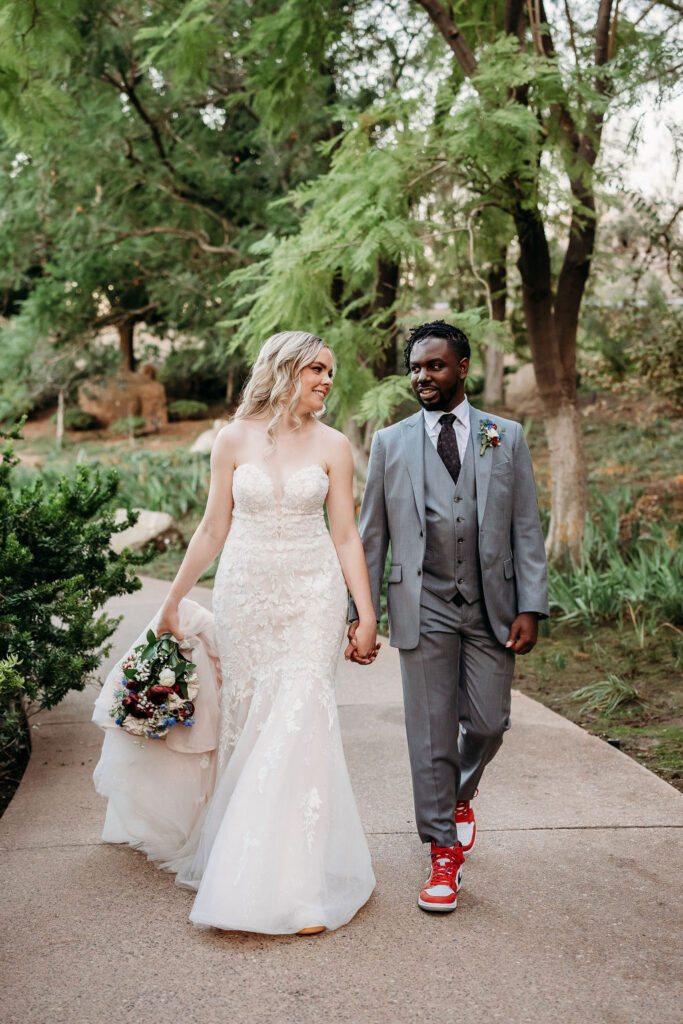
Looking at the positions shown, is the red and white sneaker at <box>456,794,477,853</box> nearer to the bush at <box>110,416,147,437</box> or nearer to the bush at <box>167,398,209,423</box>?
the bush at <box>110,416,147,437</box>

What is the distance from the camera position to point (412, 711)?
381cm

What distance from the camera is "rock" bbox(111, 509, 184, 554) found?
11.6 m

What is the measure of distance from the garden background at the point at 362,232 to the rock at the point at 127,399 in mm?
5268

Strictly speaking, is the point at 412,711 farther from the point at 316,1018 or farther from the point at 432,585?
the point at 316,1018

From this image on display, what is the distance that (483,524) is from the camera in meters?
3.77

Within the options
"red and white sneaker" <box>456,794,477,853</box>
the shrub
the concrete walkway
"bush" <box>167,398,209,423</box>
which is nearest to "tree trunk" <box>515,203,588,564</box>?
the concrete walkway

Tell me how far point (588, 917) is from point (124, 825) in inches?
75.8

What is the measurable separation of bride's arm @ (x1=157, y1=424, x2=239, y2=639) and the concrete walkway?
1219 millimetres

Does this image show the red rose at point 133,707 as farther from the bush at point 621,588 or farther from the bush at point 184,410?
the bush at point 184,410

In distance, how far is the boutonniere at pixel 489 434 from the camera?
12.6ft

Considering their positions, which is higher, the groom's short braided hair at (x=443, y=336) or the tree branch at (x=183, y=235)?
the tree branch at (x=183, y=235)

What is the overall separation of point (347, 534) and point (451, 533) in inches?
16.3

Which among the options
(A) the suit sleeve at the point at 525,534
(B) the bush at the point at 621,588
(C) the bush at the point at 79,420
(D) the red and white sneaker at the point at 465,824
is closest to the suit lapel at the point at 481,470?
(A) the suit sleeve at the point at 525,534

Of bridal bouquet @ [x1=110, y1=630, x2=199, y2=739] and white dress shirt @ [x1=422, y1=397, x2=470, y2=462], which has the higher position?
white dress shirt @ [x1=422, y1=397, x2=470, y2=462]
